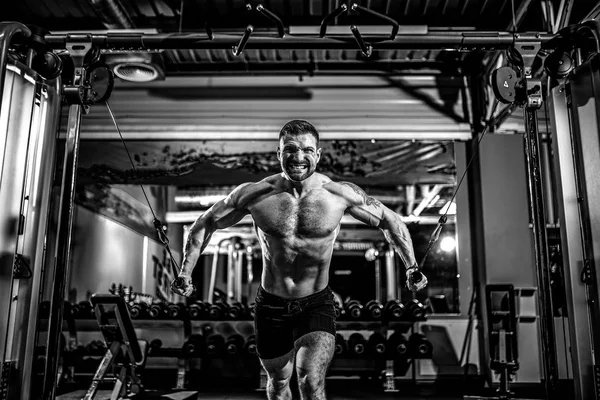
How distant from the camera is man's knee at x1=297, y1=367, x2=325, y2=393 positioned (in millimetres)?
2520

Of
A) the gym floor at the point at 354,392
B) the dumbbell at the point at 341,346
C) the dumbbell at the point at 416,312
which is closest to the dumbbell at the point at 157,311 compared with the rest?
the gym floor at the point at 354,392

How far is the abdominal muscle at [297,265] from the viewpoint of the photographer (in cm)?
279

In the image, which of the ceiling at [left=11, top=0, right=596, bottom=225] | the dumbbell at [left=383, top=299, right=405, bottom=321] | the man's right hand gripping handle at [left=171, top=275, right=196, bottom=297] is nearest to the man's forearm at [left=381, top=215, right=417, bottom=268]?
the man's right hand gripping handle at [left=171, top=275, right=196, bottom=297]

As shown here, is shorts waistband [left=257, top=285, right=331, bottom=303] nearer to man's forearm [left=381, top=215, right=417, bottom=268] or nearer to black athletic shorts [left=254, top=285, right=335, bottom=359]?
black athletic shorts [left=254, top=285, right=335, bottom=359]

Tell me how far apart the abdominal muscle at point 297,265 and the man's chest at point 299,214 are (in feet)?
0.15

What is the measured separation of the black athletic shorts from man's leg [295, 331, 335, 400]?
0.04 meters

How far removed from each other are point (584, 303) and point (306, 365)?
4.41 ft

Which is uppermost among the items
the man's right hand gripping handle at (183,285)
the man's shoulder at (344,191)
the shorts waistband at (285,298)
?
the man's shoulder at (344,191)

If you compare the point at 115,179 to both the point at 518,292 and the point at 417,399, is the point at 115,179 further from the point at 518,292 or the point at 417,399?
the point at 518,292

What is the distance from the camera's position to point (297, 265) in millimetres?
2799

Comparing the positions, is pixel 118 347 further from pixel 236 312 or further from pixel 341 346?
pixel 341 346

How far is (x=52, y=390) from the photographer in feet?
8.32

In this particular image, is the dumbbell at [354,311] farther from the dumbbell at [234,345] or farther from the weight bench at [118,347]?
the weight bench at [118,347]


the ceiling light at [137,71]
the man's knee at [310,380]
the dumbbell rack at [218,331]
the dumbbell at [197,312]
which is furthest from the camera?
the dumbbell at [197,312]
